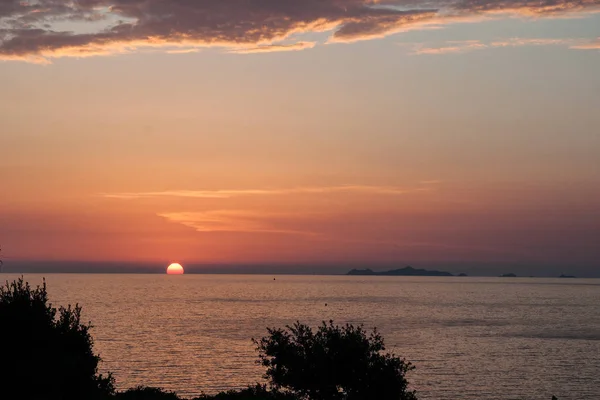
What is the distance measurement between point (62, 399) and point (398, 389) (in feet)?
82.2

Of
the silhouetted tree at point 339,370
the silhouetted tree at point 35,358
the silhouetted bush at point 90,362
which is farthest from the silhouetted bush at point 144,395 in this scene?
the silhouetted tree at point 35,358

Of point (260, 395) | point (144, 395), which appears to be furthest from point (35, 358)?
point (260, 395)

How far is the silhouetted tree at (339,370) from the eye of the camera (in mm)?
50281

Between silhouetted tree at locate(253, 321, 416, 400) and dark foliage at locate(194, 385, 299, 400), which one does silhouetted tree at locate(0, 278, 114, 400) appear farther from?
dark foliage at locate(194, 385, 299, 400)

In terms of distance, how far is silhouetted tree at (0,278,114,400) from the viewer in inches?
1531

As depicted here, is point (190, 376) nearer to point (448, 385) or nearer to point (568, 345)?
point (448, 385)

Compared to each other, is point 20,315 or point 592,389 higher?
point 20,315

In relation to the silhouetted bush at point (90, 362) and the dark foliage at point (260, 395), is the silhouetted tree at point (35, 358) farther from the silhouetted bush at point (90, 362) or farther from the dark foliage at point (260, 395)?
the dark foliage at point (260, 395)

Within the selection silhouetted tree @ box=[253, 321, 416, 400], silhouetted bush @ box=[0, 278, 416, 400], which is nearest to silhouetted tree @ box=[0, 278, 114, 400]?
silhouetted bush @ box=[0, 278, 416, 400]

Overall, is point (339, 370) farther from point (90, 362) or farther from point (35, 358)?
point (35, 358)

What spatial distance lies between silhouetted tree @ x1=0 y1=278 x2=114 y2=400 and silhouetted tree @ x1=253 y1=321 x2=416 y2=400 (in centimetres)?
1603

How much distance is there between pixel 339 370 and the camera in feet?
168

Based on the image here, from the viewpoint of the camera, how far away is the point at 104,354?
123 meters

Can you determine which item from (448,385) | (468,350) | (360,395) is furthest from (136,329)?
(360,395)
